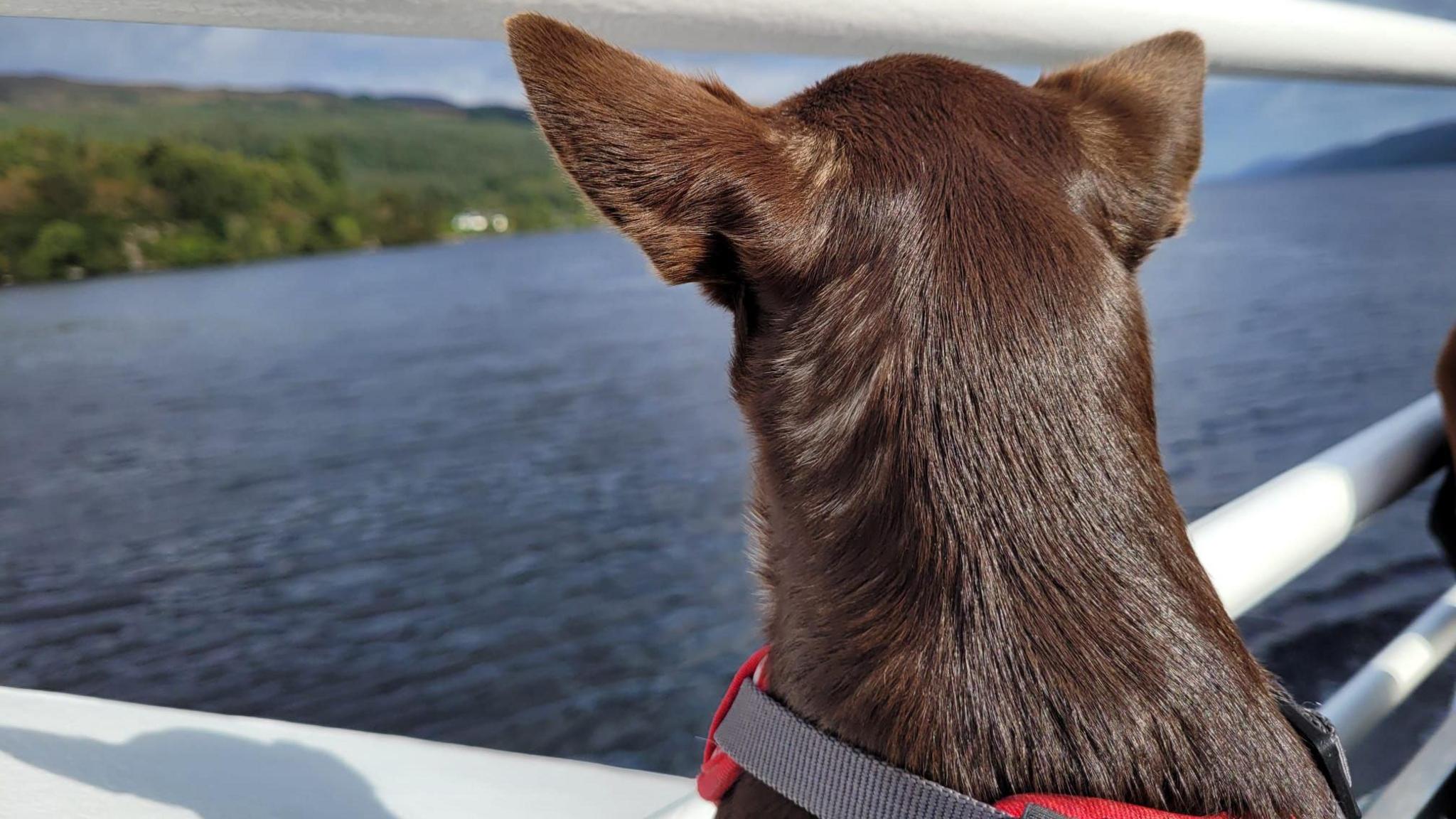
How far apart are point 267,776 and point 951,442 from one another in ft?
4.83

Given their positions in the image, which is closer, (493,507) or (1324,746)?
(1324,746)

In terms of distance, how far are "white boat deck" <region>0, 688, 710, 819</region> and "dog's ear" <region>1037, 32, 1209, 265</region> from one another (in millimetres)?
1084

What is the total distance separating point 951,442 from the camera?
82 cm

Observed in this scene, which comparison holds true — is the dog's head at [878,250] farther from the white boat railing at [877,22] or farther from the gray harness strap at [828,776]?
the gray harness strap at [828,776]

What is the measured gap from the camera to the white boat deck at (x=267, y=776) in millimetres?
1675

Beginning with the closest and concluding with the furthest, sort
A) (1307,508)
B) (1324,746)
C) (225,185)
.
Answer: (1324,746) < (1307,508) < (225,185)

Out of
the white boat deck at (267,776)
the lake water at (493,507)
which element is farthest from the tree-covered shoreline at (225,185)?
the white boat deck at (267,776)

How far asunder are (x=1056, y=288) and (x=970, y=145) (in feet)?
0.47

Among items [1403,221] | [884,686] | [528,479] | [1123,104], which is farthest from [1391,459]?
[1403,221]

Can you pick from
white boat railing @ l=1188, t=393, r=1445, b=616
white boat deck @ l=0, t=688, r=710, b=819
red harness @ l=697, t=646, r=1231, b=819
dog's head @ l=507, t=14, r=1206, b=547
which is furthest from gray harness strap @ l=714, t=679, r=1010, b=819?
white boat deck @ l=0, t=688, r=710, b=819

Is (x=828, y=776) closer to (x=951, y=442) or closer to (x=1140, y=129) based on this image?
(x=951, y=442)

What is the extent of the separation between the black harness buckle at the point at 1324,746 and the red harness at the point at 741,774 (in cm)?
14

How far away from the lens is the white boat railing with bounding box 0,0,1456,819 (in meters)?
0.73

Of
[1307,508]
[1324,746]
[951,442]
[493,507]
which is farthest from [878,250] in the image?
[493,507]
